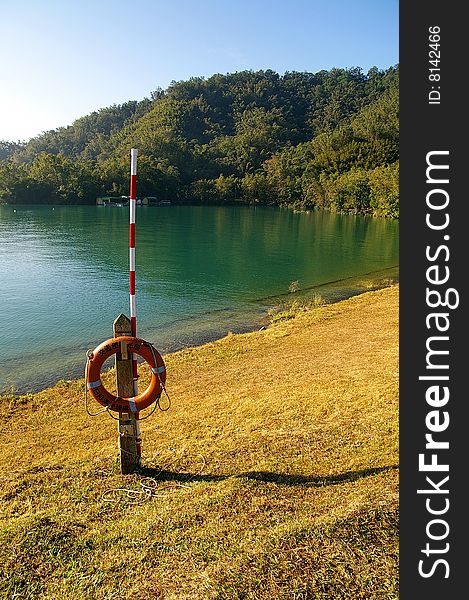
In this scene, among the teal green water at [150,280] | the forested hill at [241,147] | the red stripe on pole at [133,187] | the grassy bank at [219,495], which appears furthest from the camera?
the forested hill at [241,147]

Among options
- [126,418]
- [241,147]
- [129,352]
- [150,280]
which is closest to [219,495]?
[126,418]

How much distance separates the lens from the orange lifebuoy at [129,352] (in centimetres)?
345

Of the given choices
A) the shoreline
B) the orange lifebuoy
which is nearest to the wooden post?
the orange lifebuoy

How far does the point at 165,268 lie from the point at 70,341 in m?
10.2

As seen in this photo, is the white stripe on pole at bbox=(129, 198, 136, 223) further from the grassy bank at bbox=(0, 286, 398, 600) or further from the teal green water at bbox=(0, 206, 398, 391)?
the teal green water at bbox=(0, 206, 398, 391)

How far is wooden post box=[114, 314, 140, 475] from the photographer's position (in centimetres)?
351

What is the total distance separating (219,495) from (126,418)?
930 millimetres

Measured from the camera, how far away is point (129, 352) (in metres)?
3.46

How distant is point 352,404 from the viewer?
4922mm

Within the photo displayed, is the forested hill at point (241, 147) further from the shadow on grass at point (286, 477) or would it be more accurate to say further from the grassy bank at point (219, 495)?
the shadow on grass at point (286, 477)

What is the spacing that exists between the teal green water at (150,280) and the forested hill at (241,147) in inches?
830

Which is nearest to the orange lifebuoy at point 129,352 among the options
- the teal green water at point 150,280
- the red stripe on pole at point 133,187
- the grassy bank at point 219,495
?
the grassy bank at point 219,495

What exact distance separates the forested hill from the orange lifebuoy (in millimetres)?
43028

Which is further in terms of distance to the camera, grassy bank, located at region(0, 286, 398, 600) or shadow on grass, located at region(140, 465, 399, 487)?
shadow on grass, located at region(140, 465, 399, 487)
